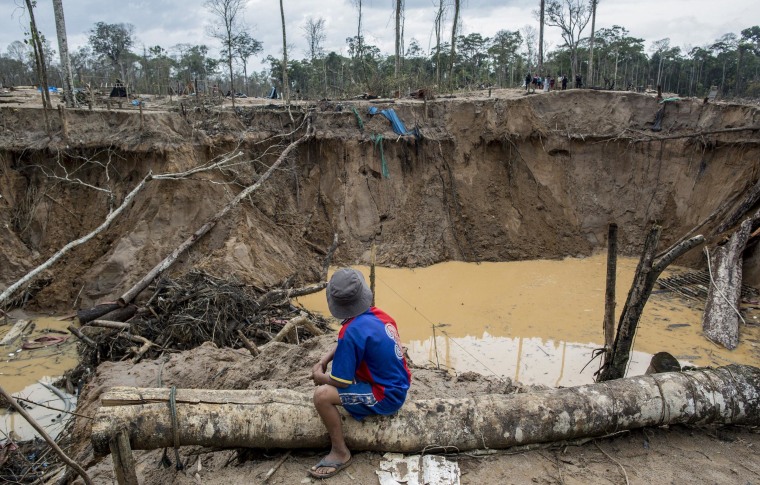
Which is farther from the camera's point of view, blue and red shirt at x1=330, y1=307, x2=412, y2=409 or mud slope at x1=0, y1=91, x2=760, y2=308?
mud slope at x1=0, y1=91, x2=760, y2=308

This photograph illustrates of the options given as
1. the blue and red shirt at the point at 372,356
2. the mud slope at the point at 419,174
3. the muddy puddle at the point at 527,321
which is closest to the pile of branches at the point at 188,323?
the muddy puddle at the point at 527,321

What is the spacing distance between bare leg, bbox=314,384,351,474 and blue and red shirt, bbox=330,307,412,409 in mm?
145

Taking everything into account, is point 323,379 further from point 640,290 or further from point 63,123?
point 63,123

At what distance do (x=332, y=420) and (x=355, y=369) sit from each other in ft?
1.36

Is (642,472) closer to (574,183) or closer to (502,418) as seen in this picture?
(502,418)

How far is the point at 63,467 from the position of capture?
14.5ft

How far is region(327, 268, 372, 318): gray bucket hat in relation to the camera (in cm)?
295

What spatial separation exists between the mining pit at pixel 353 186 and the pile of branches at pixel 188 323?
102 millimetres

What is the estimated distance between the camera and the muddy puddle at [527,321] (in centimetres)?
763

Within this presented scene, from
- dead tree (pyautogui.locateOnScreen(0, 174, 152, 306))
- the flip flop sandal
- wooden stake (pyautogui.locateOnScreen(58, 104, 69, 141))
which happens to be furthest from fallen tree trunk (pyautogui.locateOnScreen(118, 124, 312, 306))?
the flip flop sandal

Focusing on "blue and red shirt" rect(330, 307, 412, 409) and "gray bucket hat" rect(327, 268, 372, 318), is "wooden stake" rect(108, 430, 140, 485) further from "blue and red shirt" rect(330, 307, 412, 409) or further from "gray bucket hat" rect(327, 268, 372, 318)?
"gray bucket hat" rect(327, 268, 372, 318)

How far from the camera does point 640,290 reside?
420 cm

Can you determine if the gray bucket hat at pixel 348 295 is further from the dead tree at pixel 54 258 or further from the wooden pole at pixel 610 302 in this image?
the dead tree at pixel 54 258

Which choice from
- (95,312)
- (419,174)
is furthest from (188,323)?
(419,174)
